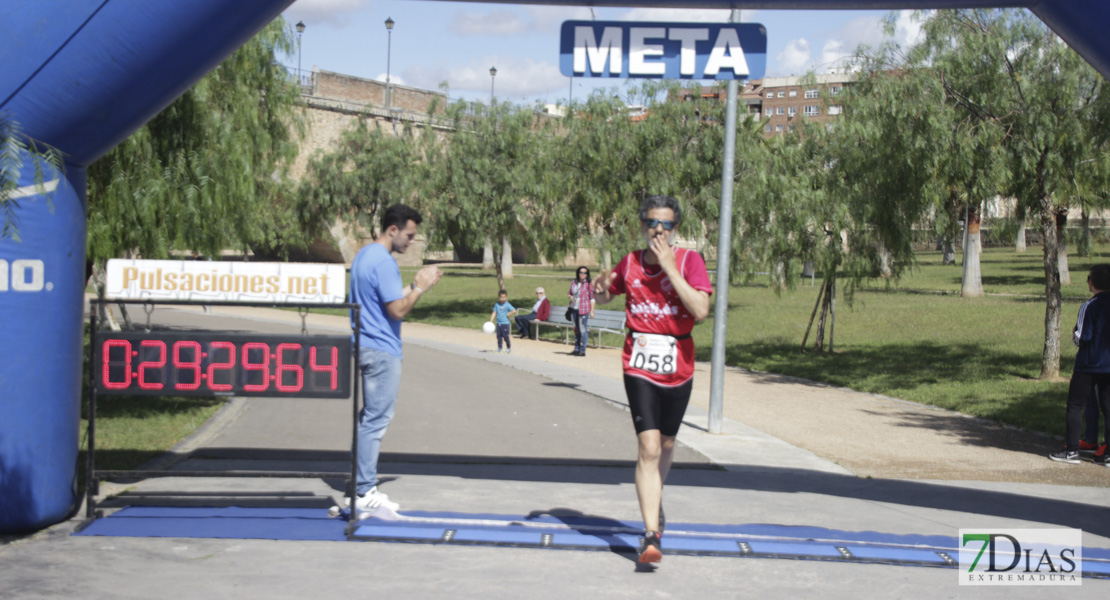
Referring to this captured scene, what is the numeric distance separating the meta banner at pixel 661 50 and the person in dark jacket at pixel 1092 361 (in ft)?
15.1

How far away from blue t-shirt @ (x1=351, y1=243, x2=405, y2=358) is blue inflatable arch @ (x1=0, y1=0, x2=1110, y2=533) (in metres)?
1.48

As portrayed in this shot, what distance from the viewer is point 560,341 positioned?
74.0 feet

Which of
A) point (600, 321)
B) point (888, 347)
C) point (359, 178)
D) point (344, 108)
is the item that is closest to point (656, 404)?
point (888, 347)

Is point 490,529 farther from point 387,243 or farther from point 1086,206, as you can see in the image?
point 1086,206

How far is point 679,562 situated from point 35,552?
11.5 feet

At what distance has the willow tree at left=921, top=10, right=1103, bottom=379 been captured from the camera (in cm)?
1311

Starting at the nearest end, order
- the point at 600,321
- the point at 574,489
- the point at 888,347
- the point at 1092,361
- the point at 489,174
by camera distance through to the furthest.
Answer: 1. the point at 574,489
2. the point at 1092,361
3. the point at 888,347
4. the point at 600,321
5. the point at 489,174

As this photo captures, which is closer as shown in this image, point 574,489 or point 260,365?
point 260,365

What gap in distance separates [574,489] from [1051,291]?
1023 centimetres

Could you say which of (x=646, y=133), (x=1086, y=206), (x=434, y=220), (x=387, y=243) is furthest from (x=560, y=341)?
(x=387, y=243)

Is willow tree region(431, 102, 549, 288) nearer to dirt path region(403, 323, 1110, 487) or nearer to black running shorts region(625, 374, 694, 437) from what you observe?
dirt path region(403, 323, 1110, 487)

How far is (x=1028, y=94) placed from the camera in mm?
13336

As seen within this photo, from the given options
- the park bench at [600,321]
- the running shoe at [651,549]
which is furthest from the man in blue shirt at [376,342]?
the park bench at [600,321]

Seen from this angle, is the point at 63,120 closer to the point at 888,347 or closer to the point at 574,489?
the point at 574,489
